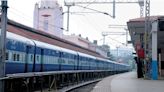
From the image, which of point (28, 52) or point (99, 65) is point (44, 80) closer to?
point (28, 52)

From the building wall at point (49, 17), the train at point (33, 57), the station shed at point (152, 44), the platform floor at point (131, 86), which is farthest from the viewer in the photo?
the building wall at point (49, 17)

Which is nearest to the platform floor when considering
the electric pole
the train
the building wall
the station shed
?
the train

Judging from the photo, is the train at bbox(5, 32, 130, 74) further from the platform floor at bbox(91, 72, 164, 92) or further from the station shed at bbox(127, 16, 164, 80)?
the station shed at bbox(127, 16, 164, 80)

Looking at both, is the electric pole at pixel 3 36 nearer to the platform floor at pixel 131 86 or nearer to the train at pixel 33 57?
the train at pixel 33 57

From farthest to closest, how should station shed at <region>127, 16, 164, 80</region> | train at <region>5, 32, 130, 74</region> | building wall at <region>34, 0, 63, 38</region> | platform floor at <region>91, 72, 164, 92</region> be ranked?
building wall at <region>34, 0, 63, 38</region>
station shed at <region>127, 16, 164, 80</region>
platform floor at <region>91, 72, 164, 92</region>
train at <region>5, 32, 130, 74</region>

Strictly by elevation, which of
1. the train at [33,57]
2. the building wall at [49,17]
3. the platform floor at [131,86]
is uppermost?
the building wall at [49,17]

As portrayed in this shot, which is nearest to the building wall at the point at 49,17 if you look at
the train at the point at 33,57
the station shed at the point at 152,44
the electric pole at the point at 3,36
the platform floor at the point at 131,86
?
the station shed at the point at 152,44

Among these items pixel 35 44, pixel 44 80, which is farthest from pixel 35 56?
pixel 44 80

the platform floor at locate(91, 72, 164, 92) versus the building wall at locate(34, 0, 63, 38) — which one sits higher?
the building wall at locate(34, 0, 63, 38)

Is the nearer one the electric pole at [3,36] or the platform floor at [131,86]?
the electric pole at [3,36]

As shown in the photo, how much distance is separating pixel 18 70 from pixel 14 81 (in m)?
0.56

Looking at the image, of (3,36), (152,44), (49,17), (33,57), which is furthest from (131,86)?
(49,17)

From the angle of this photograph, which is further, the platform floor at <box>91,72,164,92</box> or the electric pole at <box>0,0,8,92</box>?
the platform floor at <box>91,72,164,92</box>

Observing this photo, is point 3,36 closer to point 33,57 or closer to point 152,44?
point 33,57
